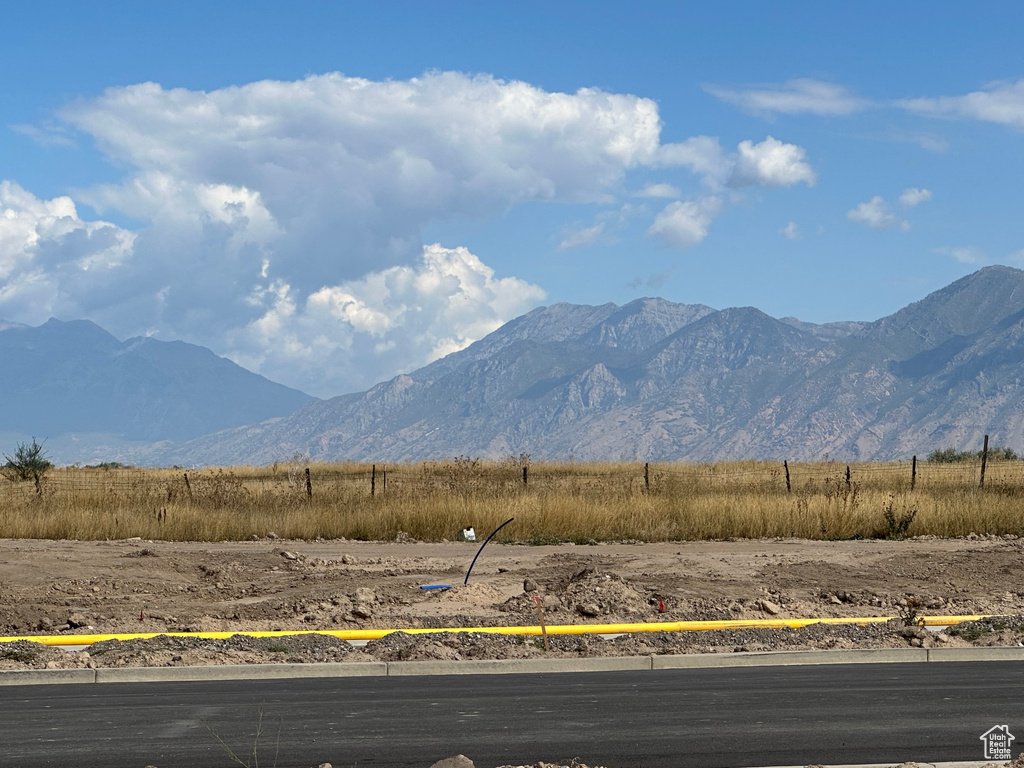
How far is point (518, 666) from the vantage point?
10.8 metres

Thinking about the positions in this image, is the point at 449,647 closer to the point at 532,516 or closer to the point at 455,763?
the point at 455,763

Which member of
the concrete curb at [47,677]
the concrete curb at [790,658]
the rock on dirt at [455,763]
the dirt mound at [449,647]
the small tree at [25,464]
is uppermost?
the small tree at [25,464]

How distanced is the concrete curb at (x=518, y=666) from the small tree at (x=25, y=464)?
115ft

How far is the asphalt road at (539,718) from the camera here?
7578 mm

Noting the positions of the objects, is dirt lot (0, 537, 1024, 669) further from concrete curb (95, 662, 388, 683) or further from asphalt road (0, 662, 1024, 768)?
asphalt road (0, 662, 1024, 768)

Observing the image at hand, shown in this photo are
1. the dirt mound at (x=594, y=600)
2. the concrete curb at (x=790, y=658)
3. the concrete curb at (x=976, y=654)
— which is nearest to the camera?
the concrete curb at (x=790, y=658)

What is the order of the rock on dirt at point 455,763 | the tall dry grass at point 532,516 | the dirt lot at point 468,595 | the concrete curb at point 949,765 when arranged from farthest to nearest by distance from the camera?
the tall dry grass at point 532,516
the dirt lot at point 468,595
the concrete curb at point 949,765
the rock on dirt at point 455,763

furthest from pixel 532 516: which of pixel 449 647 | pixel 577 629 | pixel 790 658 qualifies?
pixel 790 658

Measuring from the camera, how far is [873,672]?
10.4 metres

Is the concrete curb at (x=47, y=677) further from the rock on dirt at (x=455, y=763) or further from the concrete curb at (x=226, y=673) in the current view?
the rock on dirt at (x=455, y=763)

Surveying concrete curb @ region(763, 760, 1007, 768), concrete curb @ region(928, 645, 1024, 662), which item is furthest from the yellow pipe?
concrete curb @ region(763, 760, 1007, 768)

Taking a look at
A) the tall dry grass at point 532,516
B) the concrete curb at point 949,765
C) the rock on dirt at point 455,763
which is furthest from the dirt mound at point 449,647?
the tall dry grass at point 532,516

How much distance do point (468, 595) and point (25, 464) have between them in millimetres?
35737

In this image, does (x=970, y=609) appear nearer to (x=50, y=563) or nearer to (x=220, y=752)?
(x=220, y=752)
